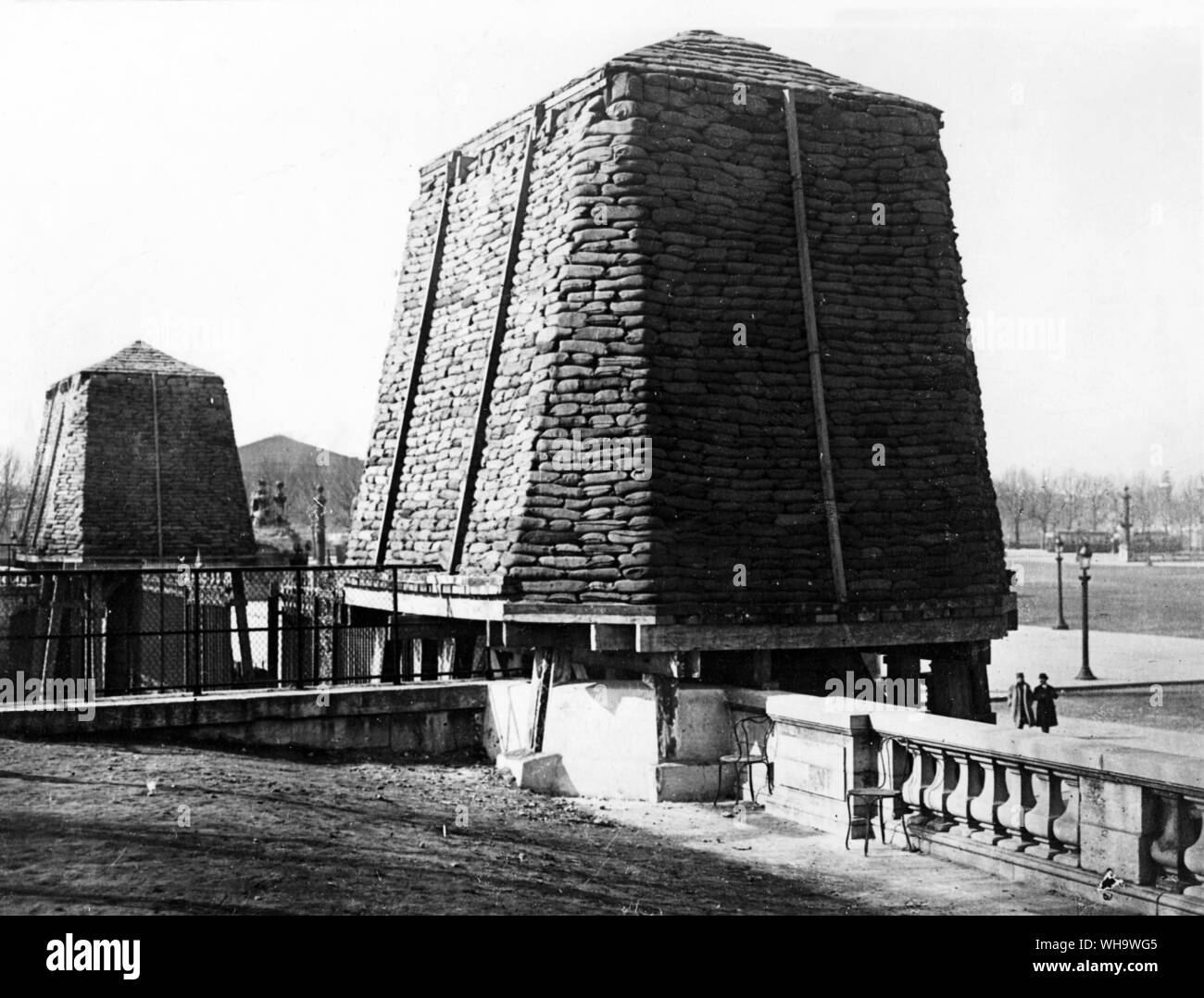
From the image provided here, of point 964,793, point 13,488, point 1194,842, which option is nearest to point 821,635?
point 964,793

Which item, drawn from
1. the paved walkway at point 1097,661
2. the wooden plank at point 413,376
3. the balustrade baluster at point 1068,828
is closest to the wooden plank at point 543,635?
the wooden plank at point 413,376

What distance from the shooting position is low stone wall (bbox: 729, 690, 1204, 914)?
7059 millimetres

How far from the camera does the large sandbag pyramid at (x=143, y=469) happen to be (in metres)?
33.0

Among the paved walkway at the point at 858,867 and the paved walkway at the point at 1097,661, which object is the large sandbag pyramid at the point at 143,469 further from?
the paved walkway at the point at 858,867

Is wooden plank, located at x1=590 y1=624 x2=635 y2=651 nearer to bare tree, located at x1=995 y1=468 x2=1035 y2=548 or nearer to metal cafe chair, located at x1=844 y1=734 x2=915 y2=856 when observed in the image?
metal cafe chair, located at x1=844 y1=734 x2=915 y2=856

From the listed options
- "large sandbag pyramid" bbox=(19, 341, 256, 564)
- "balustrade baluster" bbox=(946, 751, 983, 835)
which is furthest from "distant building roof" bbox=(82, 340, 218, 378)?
"balustrade baluster" bbox=(946, 751, 983, 835)

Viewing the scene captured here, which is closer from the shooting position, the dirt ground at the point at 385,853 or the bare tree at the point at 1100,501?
Result: the dirt ground at the point at 385,853

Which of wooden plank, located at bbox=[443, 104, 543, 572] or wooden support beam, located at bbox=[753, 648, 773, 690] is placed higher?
wooden plank, located at bbox=[443, 104, 543, 572]

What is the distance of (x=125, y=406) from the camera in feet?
111

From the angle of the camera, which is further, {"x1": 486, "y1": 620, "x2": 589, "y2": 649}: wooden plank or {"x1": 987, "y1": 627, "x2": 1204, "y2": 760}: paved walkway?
{"x1": 987, "y1": 627, "x2": 1204, "y2": 760}: paved walkway

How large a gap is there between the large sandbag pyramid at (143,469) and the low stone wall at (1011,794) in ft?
86.3

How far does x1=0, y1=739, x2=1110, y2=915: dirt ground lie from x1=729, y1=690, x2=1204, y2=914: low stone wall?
20cm
